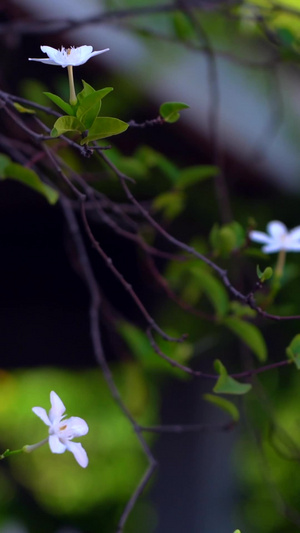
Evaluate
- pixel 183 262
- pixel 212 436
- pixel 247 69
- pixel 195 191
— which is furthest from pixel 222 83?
pixel 212 436

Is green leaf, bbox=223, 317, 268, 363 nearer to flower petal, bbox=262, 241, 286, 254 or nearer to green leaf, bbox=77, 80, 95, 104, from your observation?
flower petal, bbox=262, 241, 286, 254

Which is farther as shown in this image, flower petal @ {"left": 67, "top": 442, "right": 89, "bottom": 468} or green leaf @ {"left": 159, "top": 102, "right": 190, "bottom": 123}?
green leaf @ {"left": 159, "top": 102, "right": 190, "bottom": 123}

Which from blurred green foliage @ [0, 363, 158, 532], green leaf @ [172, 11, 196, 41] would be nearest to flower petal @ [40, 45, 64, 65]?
green leaf @ [172, 11, 196, 41]

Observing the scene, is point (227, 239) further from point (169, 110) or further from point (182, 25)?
point (182, 25)

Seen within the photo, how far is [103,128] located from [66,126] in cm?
3

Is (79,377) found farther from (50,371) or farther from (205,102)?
(205,102)

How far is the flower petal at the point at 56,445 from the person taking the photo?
0.44 m

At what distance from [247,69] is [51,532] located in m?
1.92

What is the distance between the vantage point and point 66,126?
47 cm

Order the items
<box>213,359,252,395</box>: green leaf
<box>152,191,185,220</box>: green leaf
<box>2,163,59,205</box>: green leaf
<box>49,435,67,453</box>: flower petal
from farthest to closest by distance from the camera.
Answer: <box>152,191,185,220</box>: green leaf
<box>2,163,59,205</box>: green leaf
<box>213,359,252,395</box>: green leaf
<box>49,435,67,453</box>: flower petal

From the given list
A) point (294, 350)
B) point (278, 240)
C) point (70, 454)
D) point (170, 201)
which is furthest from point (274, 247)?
point (70, 454)

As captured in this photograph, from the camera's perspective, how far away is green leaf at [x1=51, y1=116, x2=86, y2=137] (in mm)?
466

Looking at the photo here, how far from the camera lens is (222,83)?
54.6 inches

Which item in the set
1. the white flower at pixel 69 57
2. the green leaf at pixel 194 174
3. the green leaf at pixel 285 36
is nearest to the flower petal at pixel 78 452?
the white flower at pixel 69 57
